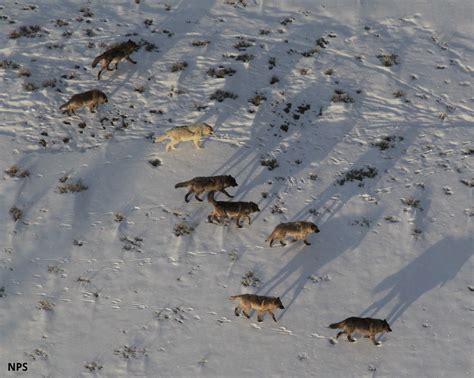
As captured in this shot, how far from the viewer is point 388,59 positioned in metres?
23.5

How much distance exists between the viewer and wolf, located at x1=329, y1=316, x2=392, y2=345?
47.4 ft

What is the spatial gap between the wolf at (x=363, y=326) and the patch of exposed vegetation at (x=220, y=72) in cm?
974

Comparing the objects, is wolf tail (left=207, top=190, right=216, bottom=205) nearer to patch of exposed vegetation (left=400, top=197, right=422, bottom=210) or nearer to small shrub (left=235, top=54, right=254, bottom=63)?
patch of exposed vegetation (left=400, top=197, right=422, bottom=210)

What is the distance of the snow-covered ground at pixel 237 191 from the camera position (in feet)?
48.1

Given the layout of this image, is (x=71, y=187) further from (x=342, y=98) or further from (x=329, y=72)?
(x=329, y=72)

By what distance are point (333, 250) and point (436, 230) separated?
260 centimetres

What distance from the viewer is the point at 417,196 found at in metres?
18.5

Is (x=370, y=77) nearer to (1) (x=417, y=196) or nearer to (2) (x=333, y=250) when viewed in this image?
(1) (x=417, y=196)

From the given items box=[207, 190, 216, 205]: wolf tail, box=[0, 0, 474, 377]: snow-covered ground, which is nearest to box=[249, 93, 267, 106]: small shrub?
box=[0, 0, 474, 377]: snow-covered ground

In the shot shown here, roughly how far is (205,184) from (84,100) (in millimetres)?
4755

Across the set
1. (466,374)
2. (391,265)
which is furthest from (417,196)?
(466,374)

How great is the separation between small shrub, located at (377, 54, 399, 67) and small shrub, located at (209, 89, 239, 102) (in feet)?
17.1

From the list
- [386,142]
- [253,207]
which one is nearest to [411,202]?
[386,142]

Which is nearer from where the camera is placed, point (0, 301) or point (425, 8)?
point (0, 301)
